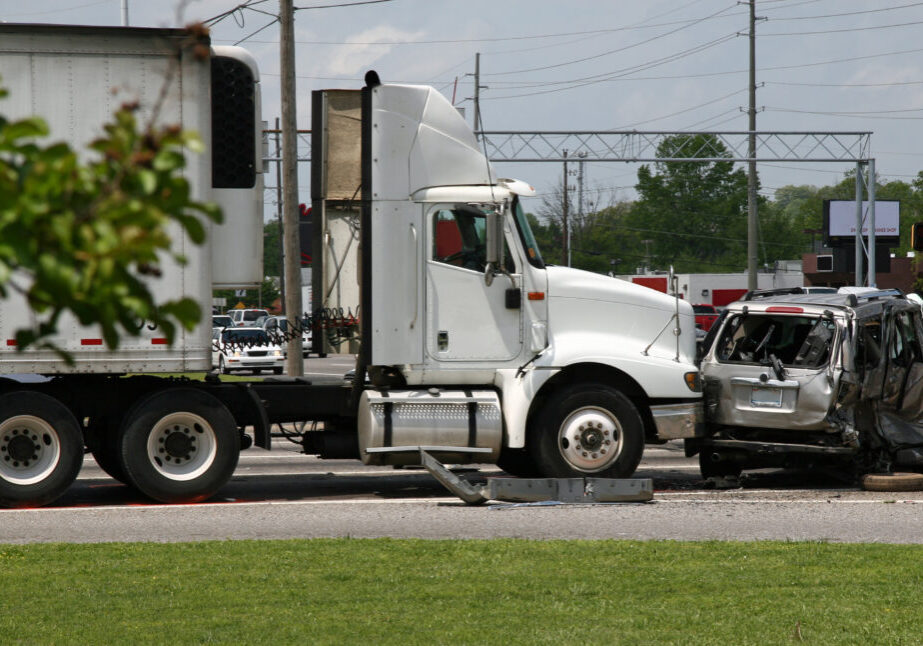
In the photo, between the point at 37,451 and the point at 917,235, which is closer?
the point at 37,451

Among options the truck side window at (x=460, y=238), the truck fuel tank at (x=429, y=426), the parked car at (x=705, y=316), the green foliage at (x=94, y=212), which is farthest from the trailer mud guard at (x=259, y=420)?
the parked car at (x=705, y=316)

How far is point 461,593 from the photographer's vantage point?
273 inches

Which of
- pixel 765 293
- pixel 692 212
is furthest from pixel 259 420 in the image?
pixel 692 212

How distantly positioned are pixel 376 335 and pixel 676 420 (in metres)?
2.91

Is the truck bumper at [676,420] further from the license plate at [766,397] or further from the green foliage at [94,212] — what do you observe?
the green foliage at [94,212]

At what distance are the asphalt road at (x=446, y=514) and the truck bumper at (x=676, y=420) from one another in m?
0.62

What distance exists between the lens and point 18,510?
422 inches

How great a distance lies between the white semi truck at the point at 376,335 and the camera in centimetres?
1070

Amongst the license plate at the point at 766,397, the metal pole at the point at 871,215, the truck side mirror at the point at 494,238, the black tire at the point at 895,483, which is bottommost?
the black tire at the point at 895,483

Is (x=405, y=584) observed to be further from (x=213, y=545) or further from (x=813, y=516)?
(x=813, y=516)

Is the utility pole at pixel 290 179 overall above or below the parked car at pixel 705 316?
above

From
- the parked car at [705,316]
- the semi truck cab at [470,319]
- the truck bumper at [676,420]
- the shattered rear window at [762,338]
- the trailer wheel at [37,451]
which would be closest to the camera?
the trailer wheel at [37,451]

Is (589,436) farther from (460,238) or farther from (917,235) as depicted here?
(917,235)

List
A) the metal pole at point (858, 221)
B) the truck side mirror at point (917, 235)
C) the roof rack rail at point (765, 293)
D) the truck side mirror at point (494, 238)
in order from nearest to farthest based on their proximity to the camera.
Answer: the truck side mirror at point (494, 238), the roof rack rail at point (765, 293), the truck side mirror at point (917, 235), the metal pole at point (858, 221)
